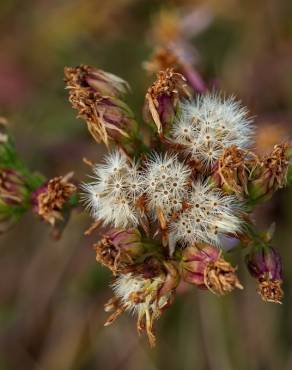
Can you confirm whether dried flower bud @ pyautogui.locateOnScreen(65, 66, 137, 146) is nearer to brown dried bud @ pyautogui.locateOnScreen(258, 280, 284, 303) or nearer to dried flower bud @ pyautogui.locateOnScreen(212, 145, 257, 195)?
dried flower bud @ pyautogui.locateOnScreen(212, 145, 257, 195)

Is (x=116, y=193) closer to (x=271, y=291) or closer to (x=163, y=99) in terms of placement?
(x=163, y=99)

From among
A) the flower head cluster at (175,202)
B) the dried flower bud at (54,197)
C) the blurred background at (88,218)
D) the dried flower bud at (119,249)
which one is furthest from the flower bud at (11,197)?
the blurred background at (88,218)

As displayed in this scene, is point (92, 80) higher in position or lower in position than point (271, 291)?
higher

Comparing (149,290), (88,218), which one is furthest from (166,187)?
(88,218)

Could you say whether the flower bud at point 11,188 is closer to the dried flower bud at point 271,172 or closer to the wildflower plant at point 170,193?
the wildflower plant at point 170,193

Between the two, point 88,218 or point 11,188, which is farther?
point 88,218

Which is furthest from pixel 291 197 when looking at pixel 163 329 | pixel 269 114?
pixel 163 329

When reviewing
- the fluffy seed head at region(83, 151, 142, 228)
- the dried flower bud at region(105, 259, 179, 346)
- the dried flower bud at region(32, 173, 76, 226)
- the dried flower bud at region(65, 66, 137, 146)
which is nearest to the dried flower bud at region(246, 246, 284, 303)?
the dried flower bud at region(105, 259, 179, 346)
